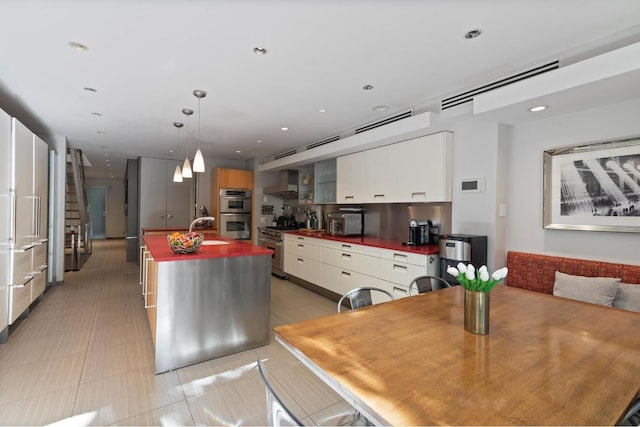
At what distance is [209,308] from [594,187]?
3.35 m

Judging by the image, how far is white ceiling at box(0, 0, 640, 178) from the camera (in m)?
1.77


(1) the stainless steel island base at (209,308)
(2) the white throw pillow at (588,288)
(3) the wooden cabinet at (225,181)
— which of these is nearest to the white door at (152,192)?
(3) the wooden cabinet at (225,181)

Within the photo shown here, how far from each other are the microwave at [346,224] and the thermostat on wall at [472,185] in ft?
6.06

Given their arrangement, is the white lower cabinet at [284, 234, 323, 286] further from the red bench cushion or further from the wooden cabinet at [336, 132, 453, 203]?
the red bench cushion

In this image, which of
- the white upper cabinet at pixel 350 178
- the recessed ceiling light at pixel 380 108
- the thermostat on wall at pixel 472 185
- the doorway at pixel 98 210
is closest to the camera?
the thermostat on wall at pixel 472 185

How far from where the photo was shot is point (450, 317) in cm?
163

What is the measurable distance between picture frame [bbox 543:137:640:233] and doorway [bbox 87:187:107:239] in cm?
1427

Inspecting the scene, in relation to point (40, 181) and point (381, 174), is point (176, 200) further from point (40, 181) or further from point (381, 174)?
point (381, 174)

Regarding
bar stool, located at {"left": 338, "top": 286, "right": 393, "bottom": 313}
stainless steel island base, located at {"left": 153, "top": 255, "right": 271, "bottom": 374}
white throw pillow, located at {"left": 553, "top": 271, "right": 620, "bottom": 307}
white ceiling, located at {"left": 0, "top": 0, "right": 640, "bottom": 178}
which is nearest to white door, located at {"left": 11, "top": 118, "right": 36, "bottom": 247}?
white ceiling, located at {"left": 0, "top": 0, "right": 640, "bottom": 178}

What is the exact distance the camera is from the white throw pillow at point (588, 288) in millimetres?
2189

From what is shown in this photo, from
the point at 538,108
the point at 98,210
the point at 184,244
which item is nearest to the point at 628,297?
the point at 538,108

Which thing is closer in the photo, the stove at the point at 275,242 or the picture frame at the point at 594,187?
the picture frame at the point at 594,187

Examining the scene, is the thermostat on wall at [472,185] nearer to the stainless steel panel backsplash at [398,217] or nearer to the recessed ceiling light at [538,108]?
the stainless steel panel backsplash at [398,217]

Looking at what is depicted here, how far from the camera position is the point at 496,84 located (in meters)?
2.61
